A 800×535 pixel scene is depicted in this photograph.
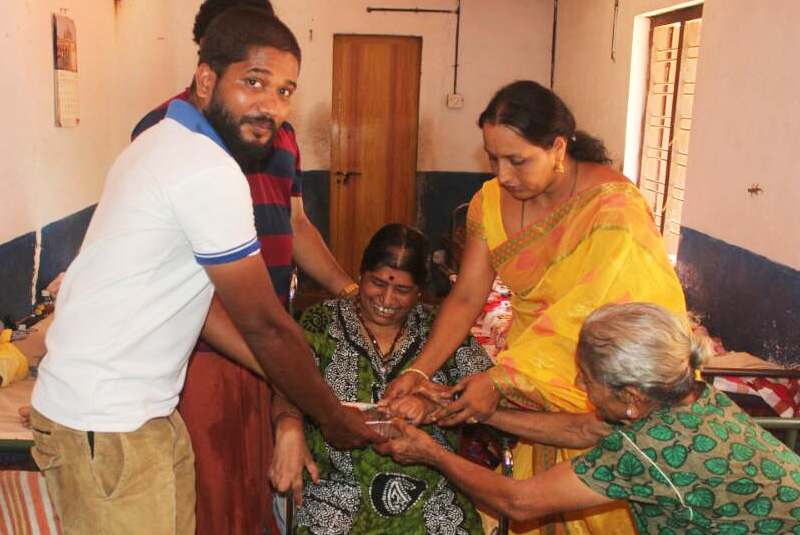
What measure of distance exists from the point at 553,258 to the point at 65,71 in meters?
3.28

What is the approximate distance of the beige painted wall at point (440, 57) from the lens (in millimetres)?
8680

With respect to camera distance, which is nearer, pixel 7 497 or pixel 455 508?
pixel 7 497

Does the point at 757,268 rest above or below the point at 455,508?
above

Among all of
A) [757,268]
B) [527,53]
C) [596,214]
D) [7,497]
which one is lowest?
[7,497]

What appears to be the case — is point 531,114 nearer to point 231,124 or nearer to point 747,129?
point 231,124

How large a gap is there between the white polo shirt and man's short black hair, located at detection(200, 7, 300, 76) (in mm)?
191

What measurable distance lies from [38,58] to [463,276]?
2.67 metres

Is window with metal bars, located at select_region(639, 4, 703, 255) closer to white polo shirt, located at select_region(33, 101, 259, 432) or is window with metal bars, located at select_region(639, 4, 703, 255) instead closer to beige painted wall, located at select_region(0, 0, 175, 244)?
beige painted wall, located at select_region(0, 0, 175, 244)

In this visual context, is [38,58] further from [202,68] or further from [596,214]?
[596,214]

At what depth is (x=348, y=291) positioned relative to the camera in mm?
3010

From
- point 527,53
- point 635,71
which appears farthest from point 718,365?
point 527,53

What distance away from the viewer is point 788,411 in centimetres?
339

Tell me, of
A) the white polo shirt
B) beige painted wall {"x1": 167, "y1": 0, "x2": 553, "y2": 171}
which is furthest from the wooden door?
the white polo shirt

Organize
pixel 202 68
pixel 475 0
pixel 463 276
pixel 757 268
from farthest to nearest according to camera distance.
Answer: pixel 475 0 < pixel 757 268 < pixel 463 276 < pixel 202 68
